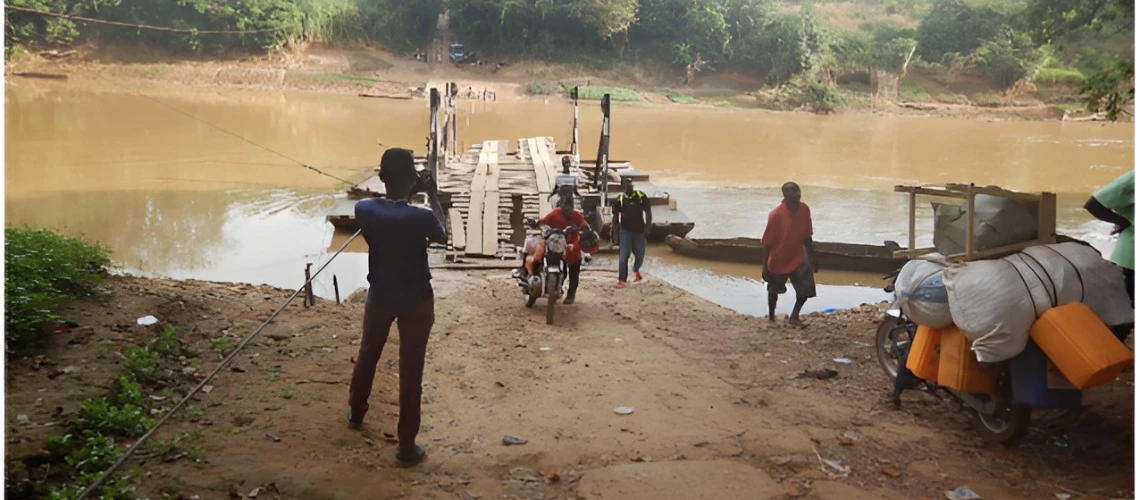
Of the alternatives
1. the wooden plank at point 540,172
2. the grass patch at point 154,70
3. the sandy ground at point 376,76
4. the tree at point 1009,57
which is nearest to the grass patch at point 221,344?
the wooden plank at point 540,172

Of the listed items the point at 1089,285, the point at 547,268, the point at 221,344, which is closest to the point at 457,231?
the point at 547,268

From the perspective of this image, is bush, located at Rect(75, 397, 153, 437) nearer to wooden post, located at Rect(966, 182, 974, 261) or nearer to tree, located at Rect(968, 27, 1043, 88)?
wooden post, located at Rect(966, 182, 974, 261)

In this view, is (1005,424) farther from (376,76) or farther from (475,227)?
(376,76)

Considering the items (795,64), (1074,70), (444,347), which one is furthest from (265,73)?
(444,347)

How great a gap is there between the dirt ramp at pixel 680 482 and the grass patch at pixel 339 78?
36.9m

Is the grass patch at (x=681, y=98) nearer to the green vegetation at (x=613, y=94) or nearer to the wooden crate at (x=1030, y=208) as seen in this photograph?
the green vegetation at (x=613, y=94)

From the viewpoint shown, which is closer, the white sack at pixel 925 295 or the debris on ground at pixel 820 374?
the white sack at pixel 925 295

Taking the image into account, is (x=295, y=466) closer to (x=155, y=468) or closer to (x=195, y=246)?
(x=155, y=468)

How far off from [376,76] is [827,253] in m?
33.0

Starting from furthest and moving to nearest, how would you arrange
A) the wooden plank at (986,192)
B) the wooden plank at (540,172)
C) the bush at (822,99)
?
the bush at (822,99) → the wooden plank at (540,172) → the wooden plank at (986,192)

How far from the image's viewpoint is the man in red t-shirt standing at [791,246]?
22.1ft

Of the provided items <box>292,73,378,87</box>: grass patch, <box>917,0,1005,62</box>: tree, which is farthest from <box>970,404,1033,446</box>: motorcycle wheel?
<box>917,0,1005,62</box>: tree

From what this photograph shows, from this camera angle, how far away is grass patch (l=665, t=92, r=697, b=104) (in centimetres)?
3994

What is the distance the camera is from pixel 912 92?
133 feet
